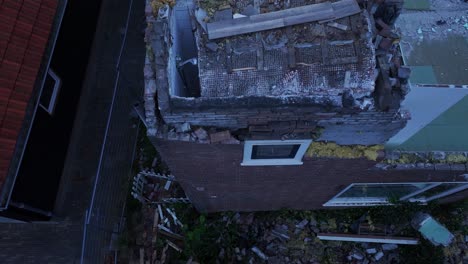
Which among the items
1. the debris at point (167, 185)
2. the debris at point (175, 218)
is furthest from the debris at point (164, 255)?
the debris at point (167, 185)

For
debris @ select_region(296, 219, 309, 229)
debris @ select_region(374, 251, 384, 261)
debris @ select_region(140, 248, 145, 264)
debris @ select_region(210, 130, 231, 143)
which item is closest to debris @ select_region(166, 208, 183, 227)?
debris @ select_region(140, 248, 145, 264)

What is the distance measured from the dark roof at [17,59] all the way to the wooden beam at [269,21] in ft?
16.2

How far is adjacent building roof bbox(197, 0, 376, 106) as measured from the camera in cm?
446

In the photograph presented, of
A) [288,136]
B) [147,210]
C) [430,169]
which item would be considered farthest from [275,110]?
[147,210]

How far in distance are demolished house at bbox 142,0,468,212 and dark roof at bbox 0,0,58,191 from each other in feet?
13.0

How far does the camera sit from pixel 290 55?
14.9ft

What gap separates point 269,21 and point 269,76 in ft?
2.49

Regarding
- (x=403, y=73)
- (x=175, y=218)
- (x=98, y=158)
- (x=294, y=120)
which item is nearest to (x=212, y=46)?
(x=294, y=120)

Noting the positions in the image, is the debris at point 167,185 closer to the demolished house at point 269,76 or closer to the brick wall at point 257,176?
the brick wall at point 257,176

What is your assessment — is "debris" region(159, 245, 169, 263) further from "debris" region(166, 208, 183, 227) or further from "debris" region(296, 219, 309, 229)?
"debris" region(296, 219, 309, 229)

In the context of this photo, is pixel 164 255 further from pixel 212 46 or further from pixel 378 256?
pixel 212 46

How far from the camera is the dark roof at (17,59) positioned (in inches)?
282

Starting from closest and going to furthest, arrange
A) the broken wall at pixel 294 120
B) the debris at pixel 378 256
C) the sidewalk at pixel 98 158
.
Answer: the broken wall at pixel 294 120 < the debris at pixel 378 256 < the sidewalk at pixel 98 158

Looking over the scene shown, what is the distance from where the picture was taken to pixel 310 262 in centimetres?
884
